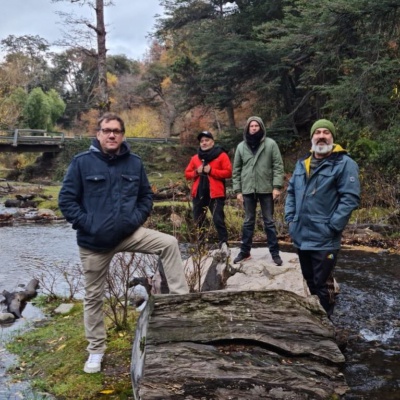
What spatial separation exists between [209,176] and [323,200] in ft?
8.18

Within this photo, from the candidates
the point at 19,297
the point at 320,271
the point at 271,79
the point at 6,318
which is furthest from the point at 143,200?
the point at 271,79

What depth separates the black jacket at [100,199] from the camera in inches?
135

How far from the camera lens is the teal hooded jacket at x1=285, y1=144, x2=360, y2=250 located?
3.84 meters

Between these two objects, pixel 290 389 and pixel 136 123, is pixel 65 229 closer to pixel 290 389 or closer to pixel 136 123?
pixel 290 389

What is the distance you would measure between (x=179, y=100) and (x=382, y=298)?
Result: 19.5 m

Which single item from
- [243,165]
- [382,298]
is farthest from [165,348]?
[382,298]

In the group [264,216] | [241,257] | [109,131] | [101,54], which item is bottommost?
[241,257]

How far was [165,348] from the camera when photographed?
301 cm

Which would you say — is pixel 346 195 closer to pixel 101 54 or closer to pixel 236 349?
pixel 236 349

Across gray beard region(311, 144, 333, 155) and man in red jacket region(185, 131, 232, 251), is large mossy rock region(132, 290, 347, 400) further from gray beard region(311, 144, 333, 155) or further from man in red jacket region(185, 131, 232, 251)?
man in red jacket region(185, 131, 232, 251)

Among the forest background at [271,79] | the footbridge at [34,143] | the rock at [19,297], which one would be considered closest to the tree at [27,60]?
the forest background at [271,79]

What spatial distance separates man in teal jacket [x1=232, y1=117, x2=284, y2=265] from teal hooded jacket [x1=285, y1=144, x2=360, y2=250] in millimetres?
1379

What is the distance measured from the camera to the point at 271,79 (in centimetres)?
1911

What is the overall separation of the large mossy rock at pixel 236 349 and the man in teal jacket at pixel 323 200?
0.66 meters
